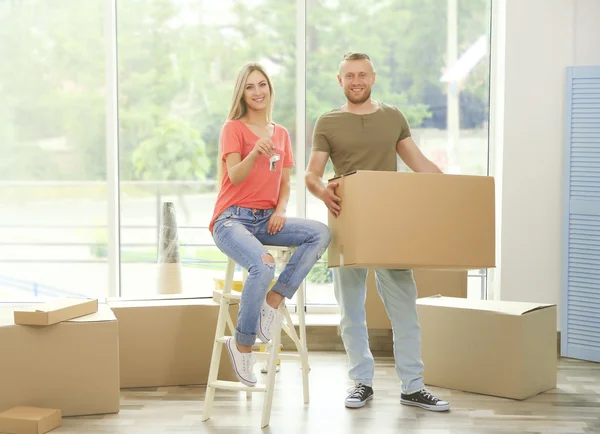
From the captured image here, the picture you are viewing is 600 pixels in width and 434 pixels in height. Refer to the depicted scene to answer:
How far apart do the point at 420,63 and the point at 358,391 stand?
6.87ft

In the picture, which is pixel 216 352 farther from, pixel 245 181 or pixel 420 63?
pixel 420 63

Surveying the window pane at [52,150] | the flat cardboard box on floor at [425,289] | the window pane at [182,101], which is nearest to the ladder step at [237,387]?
the flat cardboard box on floor at [425,289]

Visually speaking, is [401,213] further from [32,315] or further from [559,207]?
[559,207]

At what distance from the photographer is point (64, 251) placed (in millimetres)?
4648

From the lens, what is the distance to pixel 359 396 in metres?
3.21

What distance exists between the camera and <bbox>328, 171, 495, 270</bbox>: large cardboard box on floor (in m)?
2.79

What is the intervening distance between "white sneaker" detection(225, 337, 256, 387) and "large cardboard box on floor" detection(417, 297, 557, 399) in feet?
3.24

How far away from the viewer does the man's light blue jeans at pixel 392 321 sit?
318cm

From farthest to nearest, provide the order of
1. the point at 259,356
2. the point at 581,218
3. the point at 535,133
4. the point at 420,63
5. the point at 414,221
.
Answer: the point at 420,63 → the point at 535,133 → the point at 581,218 → the point at 259,356 → the point at 414,221

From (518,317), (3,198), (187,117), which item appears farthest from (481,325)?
(3,198)

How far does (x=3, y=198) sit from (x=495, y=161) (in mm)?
2751

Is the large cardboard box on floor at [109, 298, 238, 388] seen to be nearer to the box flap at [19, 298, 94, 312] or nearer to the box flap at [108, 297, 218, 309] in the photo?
the box flap at [108, 297, 218, 309]

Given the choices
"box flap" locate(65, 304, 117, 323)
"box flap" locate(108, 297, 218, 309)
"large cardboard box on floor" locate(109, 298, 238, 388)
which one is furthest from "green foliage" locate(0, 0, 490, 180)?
"box flap" locate(65, 304, 117, 323)

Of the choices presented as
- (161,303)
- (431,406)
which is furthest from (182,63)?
(431,406)
